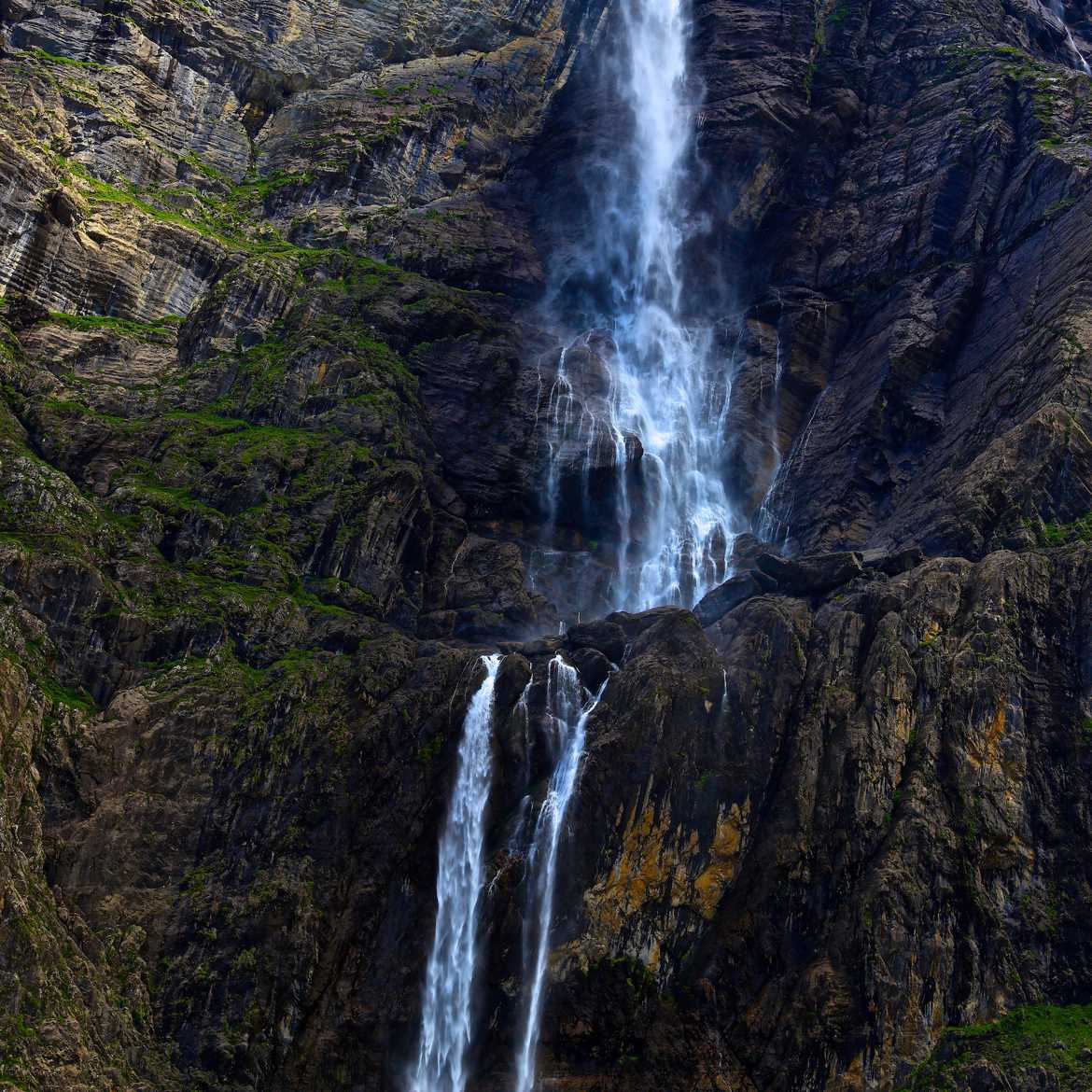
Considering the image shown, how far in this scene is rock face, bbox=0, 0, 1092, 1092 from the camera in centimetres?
3828

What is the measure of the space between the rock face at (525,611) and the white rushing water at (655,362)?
5.04ft

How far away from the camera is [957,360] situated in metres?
61.6

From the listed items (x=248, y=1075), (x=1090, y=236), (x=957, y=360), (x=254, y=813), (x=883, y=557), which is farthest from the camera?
(x=957, y=360)

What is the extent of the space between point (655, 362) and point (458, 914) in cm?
3915

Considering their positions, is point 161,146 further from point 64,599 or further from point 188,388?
point 64,599

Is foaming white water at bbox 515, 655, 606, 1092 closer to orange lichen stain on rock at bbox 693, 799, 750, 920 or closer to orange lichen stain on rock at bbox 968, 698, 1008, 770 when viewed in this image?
orange lichen stain on rock at bbox 693, 799, 750, 920

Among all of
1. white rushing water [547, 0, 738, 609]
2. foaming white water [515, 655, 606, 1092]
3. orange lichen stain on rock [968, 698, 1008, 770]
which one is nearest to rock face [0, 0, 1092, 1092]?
orange lichen stain on rock [968, 698, 1008, 770]

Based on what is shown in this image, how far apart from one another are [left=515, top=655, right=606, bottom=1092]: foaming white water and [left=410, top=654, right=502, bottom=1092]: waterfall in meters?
2.02

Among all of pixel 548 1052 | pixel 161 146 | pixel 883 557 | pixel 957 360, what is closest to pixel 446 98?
pixel 161 146

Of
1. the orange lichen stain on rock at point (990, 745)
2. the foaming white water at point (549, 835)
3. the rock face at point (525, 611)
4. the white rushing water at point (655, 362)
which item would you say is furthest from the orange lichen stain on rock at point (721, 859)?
the white rushing water at point (655, 362)

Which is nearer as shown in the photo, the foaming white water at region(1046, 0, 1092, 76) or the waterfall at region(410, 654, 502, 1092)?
the waterfall at region(410, 654, 502, 1092)

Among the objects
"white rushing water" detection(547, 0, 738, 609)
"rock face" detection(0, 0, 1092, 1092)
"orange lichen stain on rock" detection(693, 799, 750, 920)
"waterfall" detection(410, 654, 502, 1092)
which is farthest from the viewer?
"white rushing water" detection(547, 0, 738, 609)

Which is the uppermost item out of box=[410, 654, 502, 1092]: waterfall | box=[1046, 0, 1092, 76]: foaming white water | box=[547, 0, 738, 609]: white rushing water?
box=[1046, 0, 1092, 76]: foaming white water

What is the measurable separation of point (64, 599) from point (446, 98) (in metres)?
56.0
